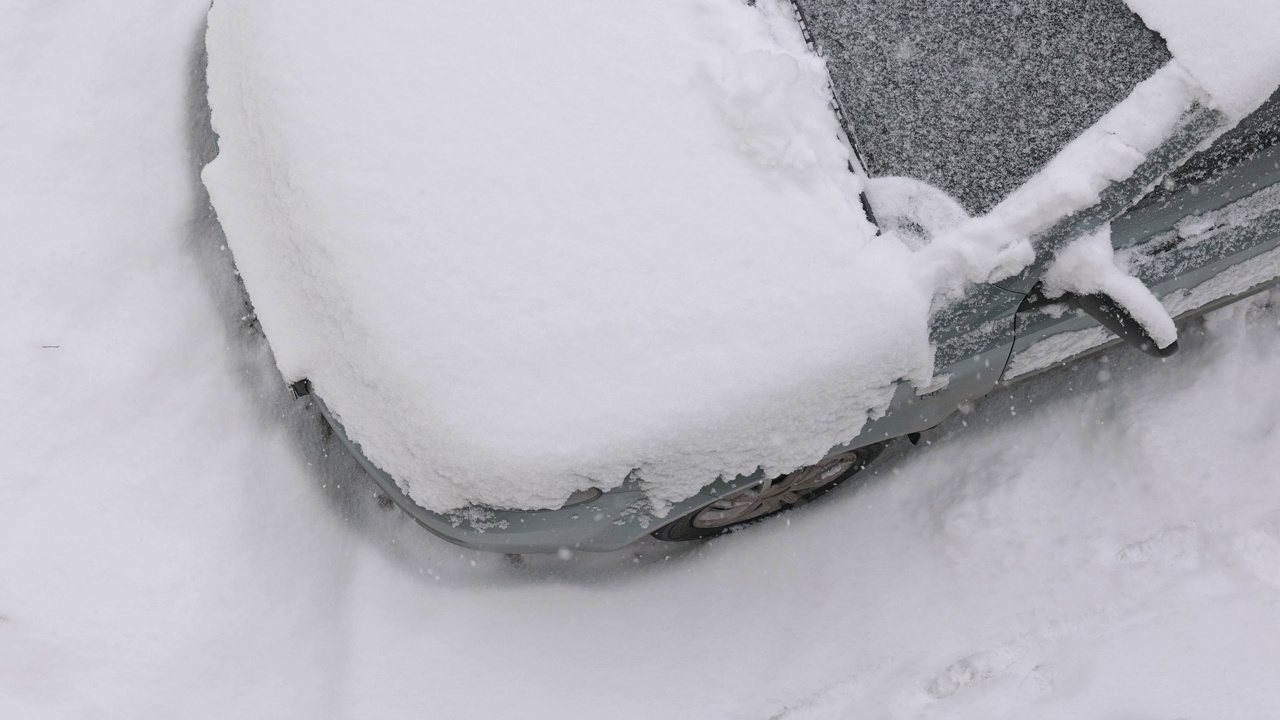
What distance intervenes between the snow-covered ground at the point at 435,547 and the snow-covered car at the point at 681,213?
64 centimetres

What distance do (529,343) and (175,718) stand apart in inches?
63.6

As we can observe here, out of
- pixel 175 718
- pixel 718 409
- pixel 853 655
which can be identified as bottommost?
pixel 175 718

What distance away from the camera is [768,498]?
2.73m

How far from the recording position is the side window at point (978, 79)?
88.8 inches

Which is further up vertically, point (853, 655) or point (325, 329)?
point (325, 329)

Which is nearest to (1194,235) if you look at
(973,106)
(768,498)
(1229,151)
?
(1229,151)

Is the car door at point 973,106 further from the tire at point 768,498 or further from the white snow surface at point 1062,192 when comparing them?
the tire at point 768,498

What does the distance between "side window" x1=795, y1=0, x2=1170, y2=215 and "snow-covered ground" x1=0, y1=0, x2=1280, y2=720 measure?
1166 millimetres

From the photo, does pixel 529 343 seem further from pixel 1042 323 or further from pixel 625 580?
pixel 1042 323

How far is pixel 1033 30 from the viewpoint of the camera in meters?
2.32

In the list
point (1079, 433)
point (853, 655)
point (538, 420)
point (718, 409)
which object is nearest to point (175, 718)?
point (538, 420)

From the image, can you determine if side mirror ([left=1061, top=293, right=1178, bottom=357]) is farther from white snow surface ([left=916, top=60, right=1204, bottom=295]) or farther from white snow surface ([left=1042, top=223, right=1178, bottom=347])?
white snow surface ([left=916, top=60, right=1204, bottom=295])

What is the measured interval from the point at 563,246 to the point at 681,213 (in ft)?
0.99

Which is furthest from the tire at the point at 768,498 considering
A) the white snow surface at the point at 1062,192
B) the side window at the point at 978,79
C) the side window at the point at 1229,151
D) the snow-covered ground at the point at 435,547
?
the side window at the point at 1229,151
